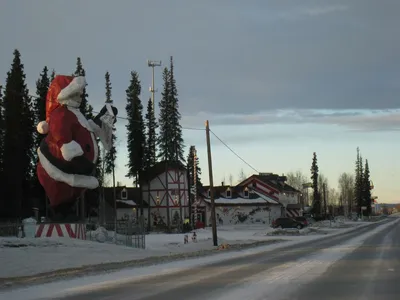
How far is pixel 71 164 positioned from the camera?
1080 inches

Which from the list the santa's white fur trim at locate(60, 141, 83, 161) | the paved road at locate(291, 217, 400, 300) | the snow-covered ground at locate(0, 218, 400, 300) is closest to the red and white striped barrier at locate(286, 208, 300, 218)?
the santa's white fur trim at locate(60, 141, 83, 161)

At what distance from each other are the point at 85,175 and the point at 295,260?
13.6 meters

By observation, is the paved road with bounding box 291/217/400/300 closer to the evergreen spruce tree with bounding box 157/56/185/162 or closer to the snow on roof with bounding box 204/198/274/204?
→ the evergreen spruce tree with bounding box 157/56/185/162

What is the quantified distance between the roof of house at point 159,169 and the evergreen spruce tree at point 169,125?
681 mm

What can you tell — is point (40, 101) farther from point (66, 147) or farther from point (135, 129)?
point (66, 147)

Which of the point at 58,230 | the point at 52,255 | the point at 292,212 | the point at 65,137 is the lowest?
the point at 292,212

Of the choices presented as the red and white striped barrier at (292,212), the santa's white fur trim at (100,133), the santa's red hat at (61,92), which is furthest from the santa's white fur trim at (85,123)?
the red and white striped barrier at (292,212)

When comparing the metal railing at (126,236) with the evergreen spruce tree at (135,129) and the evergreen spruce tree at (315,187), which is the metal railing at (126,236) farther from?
the evergreen spruce tree at (315,187)

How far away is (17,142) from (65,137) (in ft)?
96.4

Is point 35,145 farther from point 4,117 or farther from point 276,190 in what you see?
point 276,190

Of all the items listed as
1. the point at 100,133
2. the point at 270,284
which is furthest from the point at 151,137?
the point at 270,284

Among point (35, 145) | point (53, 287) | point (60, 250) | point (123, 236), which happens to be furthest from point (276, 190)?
point (53, 287)

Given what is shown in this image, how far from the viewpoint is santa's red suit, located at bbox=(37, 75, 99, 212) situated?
27172mm

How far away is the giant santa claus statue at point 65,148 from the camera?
27.2 metres
